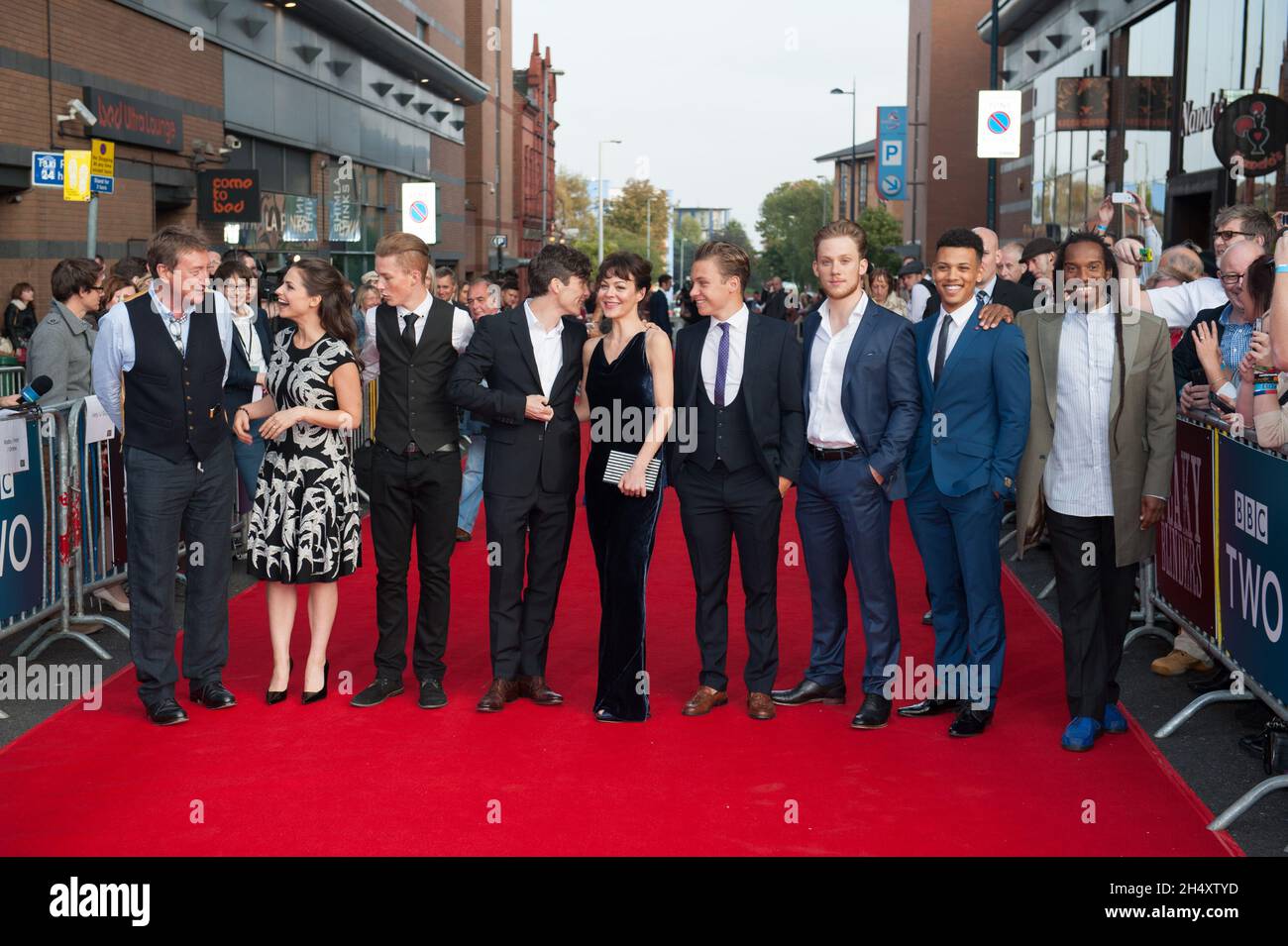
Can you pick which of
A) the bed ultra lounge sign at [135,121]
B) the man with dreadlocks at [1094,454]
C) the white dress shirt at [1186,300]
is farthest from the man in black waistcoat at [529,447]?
the bed ultra lounge sign at [135,121]

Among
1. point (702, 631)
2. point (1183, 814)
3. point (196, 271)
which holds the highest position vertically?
point (196, 271)

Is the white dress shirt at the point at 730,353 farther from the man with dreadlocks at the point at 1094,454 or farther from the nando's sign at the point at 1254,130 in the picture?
the nando's sign at the point at 1254,130

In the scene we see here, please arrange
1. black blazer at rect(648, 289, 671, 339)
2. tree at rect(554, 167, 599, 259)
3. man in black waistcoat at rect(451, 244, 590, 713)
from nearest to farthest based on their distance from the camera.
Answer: man in black waistcoat at rect(451, 244, 590, 713) → black blazer at rect(648, 289, 671, 339) → tree at rect(554, 167, 599, 259)

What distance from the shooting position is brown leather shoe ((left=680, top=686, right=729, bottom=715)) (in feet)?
22.1

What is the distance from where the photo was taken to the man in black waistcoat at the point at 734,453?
6586 mm

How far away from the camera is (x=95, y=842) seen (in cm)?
506

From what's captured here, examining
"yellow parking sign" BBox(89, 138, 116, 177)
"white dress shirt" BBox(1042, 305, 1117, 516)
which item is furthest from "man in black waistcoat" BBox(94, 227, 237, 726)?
"yellow parking sign" BBox(89, 138, 116, 177)

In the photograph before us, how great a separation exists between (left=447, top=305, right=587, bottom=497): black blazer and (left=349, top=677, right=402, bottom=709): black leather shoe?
114 cm

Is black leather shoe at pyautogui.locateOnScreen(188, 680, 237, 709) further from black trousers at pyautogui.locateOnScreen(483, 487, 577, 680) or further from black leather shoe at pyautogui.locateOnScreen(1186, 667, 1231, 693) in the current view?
black leather shoe at pyautogui.locateOnScreen(1186, 667, 1231, 693)
